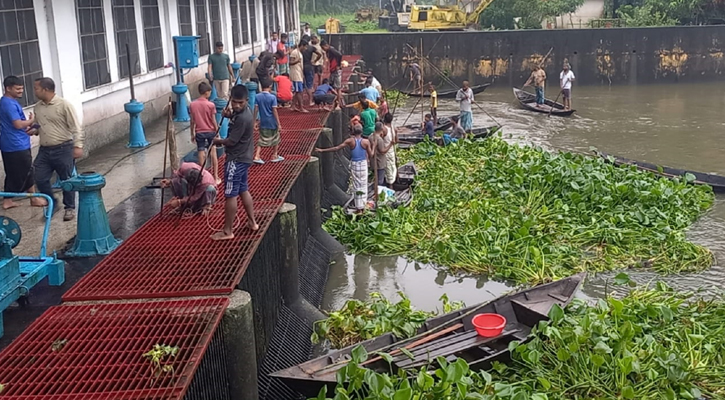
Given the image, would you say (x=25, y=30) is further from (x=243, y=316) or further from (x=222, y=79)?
(x=243, y=316)

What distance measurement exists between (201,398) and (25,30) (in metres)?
8.23

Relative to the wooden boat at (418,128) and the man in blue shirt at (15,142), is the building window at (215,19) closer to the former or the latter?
the wooden boat at (418,128)

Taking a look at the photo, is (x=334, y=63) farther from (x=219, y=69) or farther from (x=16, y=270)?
(x=16, y=270)

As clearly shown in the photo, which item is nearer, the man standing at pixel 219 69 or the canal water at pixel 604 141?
the canal water at pixel 604 141

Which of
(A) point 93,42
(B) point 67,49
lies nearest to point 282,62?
(A) point 93,42

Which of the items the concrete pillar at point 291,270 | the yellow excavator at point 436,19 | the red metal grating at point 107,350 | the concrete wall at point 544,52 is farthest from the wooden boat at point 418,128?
the yellow excavator at point 436,19

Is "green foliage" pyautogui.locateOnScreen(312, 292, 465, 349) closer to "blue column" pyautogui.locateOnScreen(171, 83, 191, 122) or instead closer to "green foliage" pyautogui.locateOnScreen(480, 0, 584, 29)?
"blue column" pyautogui.locateOnScreen(171, 83, 191, 122)

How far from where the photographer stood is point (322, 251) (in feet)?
35.1

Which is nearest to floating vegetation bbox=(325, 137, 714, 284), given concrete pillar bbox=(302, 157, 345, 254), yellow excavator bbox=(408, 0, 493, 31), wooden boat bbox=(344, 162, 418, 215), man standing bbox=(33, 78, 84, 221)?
wooden boat bbox=(344, 162, 418, 215)

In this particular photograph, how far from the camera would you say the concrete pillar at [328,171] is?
41.9ft

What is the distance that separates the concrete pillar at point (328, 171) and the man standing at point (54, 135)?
186 inches

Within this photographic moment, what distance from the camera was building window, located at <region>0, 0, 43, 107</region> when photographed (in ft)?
33.9

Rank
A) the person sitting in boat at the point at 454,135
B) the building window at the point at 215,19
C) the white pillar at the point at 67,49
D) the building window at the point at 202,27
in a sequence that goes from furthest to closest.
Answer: the building window at the point at 215,19, the building window at the point at 202,27, the person sitting in boat at the point at 454,135, the white pillar at the point at 67,49

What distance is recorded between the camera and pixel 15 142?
8.91 m
